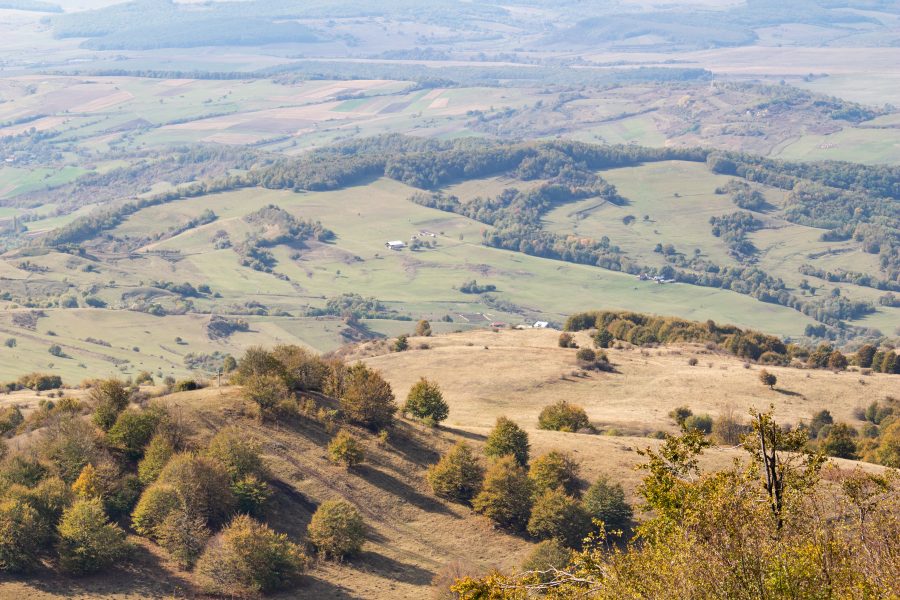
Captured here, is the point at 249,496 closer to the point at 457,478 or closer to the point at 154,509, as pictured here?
the point at 154,509

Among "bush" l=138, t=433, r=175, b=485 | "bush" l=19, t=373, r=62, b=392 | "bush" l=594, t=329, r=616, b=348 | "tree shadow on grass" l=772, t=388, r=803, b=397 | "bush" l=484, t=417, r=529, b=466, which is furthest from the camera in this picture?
"bush" l=594, t=329, r=616, b=348

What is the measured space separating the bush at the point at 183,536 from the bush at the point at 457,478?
20.7m

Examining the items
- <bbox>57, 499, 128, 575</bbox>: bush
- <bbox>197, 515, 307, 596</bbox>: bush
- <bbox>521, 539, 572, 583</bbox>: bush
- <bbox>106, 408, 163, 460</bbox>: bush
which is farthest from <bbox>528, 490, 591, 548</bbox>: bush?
<bbox>106, 408, 163, 460</bbox>: bush

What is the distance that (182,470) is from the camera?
6612cm

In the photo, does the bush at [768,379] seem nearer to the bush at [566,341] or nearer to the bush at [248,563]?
the bush at [566,341]

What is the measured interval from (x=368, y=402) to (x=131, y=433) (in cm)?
2153

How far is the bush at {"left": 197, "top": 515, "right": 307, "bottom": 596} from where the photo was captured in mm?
59062

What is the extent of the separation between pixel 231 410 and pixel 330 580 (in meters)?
24.0

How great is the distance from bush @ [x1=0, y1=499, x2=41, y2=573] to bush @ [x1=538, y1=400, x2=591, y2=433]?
175 ft

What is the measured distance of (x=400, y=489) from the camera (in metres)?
78.0

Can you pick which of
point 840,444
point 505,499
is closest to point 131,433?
point 505,499

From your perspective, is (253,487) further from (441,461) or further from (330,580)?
(441,461)

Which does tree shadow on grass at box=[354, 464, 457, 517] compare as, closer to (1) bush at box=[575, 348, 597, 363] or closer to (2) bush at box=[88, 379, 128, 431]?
(2) bush at box=[88, 379, 128, 431]

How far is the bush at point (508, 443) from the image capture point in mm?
82062
